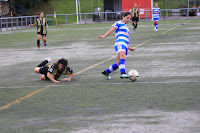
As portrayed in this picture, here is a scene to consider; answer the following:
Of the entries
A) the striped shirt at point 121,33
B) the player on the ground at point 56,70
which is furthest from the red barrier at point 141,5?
the player on the ground at point 56,70

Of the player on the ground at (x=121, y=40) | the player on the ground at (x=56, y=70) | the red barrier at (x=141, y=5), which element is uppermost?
the red barrier at (x=141, y=5)

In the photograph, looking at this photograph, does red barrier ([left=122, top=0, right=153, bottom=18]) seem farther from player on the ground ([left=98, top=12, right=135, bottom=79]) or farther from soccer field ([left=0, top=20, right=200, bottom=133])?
player on the ground ([left=98, top=12, right=135, bottom=79])

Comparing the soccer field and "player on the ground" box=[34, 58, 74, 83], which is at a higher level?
"player on the ground" box=[34, 58, 74, 83]

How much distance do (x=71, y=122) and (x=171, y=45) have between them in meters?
12.0

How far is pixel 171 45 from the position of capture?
56.1 feet

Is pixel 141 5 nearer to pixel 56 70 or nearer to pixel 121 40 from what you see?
pixel 121 40

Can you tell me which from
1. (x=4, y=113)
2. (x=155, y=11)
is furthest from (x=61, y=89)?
(x=155, y=11)

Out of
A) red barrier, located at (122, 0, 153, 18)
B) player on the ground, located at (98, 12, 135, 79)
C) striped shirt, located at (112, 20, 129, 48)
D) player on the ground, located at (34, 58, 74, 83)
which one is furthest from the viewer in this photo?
red barrier, located at (122, 0, 153, 18)

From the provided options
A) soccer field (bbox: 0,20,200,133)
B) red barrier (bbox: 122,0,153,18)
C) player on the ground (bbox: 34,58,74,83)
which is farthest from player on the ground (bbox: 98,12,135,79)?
red barrier (bbox: 122,0,153,18)

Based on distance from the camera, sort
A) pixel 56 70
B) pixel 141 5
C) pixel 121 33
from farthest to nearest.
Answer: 1. pixel 141 5
2. pixel 121 33
3. pixel 56 70

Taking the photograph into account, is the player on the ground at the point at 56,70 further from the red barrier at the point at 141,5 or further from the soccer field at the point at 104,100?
the red barrier at the point at 141,5

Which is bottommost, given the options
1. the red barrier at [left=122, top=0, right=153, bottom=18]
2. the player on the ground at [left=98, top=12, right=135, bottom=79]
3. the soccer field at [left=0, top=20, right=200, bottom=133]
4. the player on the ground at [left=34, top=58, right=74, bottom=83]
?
the soccer field at [left=0, top=20, right=200, bottom=133]

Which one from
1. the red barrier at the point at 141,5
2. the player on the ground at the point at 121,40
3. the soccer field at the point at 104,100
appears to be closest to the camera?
the soccer field at the point at 104,100

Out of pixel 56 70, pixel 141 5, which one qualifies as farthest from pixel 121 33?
pixel 141 5
